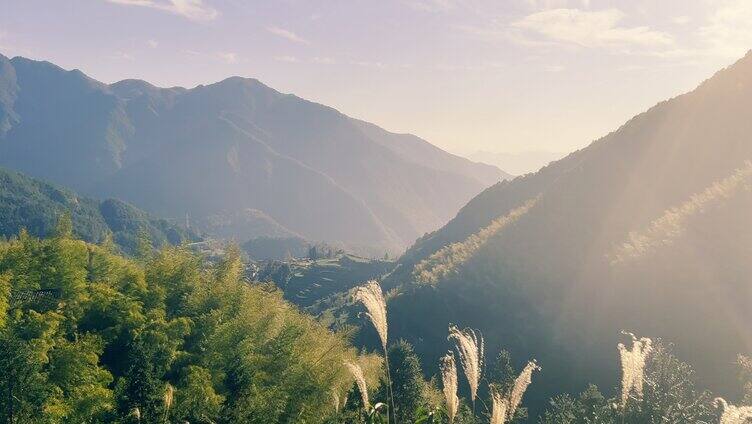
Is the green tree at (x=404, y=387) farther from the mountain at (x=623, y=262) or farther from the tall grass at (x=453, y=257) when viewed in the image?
the tall grass at (x=453, y=257)

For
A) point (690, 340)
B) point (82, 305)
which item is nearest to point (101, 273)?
point (82, 305)

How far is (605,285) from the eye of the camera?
339 ft

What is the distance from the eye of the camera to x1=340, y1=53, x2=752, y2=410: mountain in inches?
3342

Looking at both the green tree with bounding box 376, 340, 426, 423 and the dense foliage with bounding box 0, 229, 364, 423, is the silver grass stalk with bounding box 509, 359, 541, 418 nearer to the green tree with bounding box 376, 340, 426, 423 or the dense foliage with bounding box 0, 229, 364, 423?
the dense foliage with bounding box 0, 229, 364, 423

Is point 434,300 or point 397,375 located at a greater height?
point 397,375

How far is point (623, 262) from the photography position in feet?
339

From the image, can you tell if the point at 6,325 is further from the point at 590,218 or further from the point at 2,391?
the point at 590,218

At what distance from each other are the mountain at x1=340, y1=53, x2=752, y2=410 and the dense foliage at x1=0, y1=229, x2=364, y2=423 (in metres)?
58.1

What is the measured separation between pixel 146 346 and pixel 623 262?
96088mm

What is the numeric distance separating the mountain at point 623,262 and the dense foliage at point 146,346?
2288 inches

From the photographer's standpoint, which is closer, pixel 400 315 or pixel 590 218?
pixel 400 315

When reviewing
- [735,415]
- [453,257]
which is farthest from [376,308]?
[453,257]

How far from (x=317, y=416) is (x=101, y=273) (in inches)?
771

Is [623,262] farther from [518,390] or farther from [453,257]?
[518,390]
